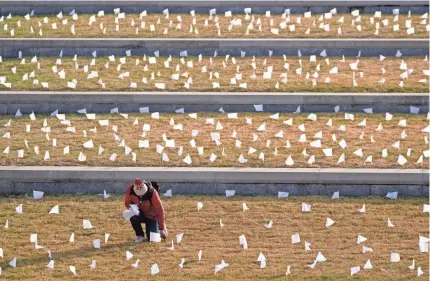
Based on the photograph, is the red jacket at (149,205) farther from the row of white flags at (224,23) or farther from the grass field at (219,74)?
the row of white flags at (224,23)

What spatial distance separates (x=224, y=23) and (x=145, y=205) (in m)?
11.5

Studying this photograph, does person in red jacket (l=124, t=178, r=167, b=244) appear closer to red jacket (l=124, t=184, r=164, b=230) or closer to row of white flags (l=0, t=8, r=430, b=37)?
red jacket (l=124, t=184, r=164, b=230)

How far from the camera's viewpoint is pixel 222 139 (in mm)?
22797

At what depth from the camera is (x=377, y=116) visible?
24188 mm

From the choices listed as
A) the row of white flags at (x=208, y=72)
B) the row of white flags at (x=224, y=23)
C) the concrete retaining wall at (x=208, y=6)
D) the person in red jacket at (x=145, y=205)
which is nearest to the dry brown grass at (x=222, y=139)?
the row of white flags at (x=208, y=72)

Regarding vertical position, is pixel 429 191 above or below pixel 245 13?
below

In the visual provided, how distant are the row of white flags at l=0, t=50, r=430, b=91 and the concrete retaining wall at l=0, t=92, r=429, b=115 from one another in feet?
2.25

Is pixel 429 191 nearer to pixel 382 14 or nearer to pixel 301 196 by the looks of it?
pixel 301 196

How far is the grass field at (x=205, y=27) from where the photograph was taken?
2844 centimetres

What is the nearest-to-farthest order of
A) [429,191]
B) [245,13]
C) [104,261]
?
[104,261], [429,191], [245,13]

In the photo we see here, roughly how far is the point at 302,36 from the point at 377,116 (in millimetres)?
4613

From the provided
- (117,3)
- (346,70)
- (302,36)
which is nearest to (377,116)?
(346,70)

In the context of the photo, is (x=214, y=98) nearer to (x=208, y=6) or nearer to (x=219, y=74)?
(x=219, y=74)

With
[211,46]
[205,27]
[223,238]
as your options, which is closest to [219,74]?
[211,46]
